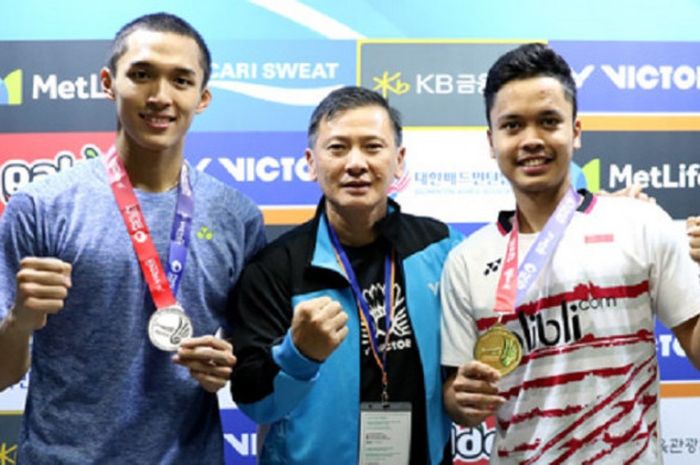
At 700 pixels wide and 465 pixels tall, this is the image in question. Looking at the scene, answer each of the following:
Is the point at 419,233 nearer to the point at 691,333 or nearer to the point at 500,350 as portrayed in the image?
the point at 500,350

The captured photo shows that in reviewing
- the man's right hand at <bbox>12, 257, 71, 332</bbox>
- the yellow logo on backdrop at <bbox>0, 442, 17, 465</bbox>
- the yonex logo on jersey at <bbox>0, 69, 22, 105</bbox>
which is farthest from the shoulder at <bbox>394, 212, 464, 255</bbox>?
the yellow logo on backdrop at <bbox>0, 442, 17, 465</bbox>

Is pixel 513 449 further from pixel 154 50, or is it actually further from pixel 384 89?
Answer: pixel 384 89

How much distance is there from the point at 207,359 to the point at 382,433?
55 cm

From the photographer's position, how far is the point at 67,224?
2.02 m

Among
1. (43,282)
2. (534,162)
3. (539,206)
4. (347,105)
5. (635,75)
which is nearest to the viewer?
(43,282)

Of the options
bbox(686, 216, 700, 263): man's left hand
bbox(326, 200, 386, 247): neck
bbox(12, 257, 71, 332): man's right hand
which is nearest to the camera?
bbox(12, 257, 71, 332): man's right hand

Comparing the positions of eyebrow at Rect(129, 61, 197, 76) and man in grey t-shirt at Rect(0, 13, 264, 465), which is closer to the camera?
man in grey t-shirt at Rect(0, 13, 264, 465)

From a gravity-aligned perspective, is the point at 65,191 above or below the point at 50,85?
below

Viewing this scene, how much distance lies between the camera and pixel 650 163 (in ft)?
11.0

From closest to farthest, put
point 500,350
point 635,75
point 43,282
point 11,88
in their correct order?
point 43,282
point 500,350
point 11,88
point 635,75

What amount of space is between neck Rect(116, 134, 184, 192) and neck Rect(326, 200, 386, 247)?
49 cm

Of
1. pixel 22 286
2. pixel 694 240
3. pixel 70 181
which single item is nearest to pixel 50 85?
pixel 70 181

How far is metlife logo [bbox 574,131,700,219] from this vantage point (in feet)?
10.9

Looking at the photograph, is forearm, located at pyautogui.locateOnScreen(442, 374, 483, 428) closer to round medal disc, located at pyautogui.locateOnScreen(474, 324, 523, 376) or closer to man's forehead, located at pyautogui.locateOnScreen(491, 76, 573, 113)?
round medal disc, located at pyautogui.locateOnScreen(474, 324, 523, 376)
